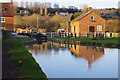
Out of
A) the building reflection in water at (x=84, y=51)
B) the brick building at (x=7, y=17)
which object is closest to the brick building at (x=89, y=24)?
the brick building at (x=7, y=17)

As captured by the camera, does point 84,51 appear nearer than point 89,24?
Yes

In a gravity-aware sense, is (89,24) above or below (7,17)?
below

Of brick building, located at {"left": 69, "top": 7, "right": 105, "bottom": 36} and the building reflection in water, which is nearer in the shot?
the building reflection in water

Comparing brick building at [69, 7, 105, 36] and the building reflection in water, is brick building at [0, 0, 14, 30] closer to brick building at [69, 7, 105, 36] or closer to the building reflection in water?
brick building at [69, 7, 105, 36]

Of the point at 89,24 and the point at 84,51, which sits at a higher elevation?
the point at 89,24

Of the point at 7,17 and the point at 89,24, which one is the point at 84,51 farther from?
the point at 7,17

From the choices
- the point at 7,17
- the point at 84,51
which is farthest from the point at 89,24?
the point at 84,51

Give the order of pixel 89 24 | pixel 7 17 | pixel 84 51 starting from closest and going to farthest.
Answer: pixel 84 51, pixel 89 24, pixel 7 17

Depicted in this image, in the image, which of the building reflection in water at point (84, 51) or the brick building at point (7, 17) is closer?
the building reflection in water at point (84, 51)

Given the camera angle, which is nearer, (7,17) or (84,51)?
(84,51)

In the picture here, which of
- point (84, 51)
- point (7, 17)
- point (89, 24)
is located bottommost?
point (84, 51)

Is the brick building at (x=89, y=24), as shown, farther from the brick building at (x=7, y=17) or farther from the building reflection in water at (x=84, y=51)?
the building reflection in water at (x=84, y=51)

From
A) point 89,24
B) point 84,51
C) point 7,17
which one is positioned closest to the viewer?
point 84,51

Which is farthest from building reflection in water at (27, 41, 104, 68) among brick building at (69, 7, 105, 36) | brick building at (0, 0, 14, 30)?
brick building at (0, 0, 14, 30)
